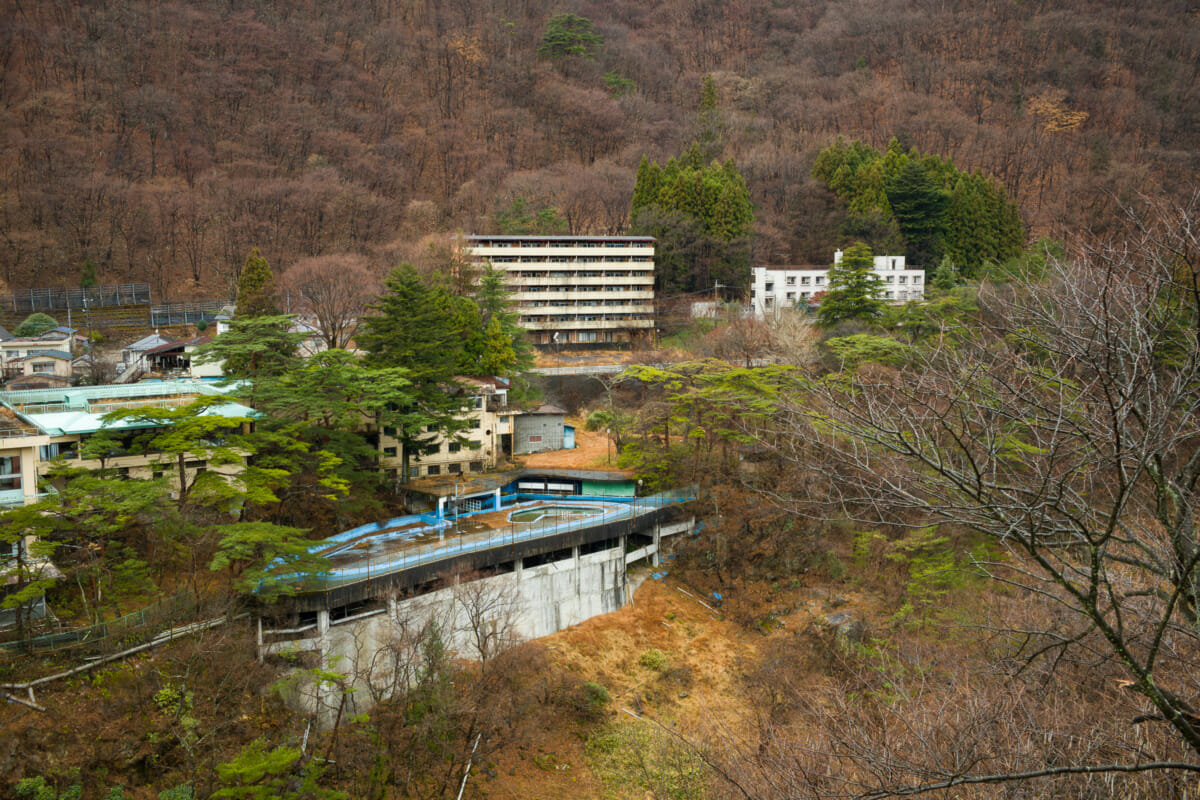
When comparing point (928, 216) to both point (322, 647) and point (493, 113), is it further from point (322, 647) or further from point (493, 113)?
point (493, 113)

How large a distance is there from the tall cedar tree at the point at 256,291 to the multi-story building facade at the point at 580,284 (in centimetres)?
1127

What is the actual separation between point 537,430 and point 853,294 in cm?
1315

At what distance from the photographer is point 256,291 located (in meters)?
26.6

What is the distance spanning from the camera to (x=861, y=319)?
2884 cm

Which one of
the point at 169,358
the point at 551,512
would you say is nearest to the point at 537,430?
the point at 551,512

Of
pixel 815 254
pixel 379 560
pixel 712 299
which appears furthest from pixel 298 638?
pixel 815 254

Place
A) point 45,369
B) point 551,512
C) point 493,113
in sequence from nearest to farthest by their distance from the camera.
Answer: point 551,512
point 45,369
point 493,113

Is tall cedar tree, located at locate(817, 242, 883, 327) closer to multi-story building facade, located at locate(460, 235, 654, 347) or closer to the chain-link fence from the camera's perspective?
multi-story building facade, located at locate(460, 235, 654, 347)

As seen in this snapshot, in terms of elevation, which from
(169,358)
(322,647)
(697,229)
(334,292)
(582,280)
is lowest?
(322,647)

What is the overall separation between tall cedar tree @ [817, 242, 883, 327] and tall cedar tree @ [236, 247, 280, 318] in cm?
Result: 1955

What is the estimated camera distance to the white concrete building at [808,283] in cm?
3659

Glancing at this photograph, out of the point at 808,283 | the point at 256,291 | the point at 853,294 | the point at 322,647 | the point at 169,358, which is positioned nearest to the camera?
the point at 322,647

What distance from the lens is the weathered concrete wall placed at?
14141 millimetres

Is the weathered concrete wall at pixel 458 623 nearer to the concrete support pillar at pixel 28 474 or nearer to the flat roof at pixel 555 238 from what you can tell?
the concrete support pillar at pixel 28 474
